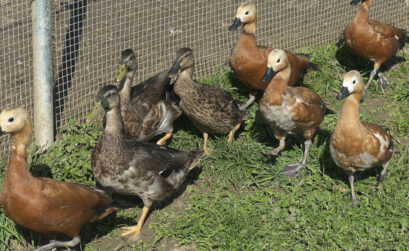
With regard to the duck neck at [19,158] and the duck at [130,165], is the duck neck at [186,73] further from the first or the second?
the duck neck at [19,158]

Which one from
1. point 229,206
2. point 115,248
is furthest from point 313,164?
point 115,248

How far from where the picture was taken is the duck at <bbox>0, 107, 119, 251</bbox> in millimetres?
4812

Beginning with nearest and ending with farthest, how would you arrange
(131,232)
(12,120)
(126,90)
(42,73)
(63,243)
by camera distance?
(12,120) < (63,243) < (131,232) < (42,73) < (126,90)

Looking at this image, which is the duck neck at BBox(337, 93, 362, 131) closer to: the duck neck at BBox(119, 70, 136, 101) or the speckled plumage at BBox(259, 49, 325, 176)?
the speckled plumage at BBox(259, 49, 325, 176)

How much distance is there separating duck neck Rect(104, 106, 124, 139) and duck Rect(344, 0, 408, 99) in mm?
3800

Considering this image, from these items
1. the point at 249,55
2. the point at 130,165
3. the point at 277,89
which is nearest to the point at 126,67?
the point at 130,165

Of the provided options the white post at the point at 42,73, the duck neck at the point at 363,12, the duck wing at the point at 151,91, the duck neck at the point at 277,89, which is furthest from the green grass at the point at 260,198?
the duck neck at the point at 363,12

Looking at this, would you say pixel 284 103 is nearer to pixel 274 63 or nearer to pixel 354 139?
pixel 274 63

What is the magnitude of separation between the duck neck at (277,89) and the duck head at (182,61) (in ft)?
3.43

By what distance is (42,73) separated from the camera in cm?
606

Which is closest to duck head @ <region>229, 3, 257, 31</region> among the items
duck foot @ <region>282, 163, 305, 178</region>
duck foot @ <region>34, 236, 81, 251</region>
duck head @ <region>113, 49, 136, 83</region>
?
duck head @ <region>113, 49, 136, 83</region>

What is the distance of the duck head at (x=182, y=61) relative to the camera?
21.5 ft

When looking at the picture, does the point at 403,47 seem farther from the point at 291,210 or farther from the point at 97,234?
the point at 97,234

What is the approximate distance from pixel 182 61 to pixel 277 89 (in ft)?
3.87
